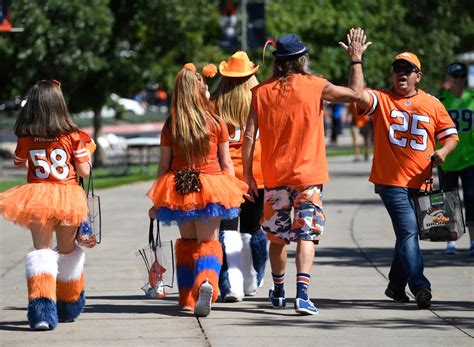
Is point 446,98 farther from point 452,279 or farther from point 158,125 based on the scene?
point 158,125

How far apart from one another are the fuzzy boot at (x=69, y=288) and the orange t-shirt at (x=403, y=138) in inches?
91.9

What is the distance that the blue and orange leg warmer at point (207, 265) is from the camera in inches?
355

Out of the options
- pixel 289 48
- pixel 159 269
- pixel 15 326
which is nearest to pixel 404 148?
pixel 289 48

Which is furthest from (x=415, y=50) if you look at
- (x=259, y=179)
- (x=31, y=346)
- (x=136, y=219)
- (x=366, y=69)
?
(x=31, y=346)

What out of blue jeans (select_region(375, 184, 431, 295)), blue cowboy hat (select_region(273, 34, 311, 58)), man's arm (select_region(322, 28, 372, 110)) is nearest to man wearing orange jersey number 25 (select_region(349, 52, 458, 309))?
blue jeans (select_region(375, 184, 431, 295))

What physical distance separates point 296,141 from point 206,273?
1.13 m

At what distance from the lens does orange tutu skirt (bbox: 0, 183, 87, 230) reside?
850cm

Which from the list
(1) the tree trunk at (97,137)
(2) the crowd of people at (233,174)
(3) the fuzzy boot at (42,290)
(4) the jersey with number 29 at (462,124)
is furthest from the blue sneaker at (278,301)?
(1) the tree trunk at (97,137)

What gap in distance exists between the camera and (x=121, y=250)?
44.3ft

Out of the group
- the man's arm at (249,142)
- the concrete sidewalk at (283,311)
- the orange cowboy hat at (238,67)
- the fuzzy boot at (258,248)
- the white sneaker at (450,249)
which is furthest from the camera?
the white sneaker at (450,249)

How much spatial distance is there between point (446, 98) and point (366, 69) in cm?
2514

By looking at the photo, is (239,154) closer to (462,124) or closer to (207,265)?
(207,265)

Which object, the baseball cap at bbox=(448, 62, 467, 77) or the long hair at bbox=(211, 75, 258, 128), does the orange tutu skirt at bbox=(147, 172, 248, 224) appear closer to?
the long hair at bbox=(211, 75, 258, 128)

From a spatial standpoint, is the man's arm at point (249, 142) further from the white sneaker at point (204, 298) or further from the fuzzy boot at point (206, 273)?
the white sneaker at point (204, 298)
